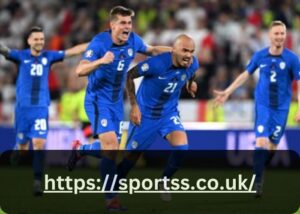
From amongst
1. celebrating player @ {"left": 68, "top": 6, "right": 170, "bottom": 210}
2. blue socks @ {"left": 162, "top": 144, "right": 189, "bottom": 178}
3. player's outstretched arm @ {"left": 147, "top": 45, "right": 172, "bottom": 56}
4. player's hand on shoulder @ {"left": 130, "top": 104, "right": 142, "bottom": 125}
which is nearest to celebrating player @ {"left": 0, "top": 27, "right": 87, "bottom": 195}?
player's outstretched arm @ {"left": 147, "top": 45, "right": 172, "bottom": 56}

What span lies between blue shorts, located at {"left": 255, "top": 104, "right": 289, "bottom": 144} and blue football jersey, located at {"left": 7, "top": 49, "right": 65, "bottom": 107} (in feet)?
10.2

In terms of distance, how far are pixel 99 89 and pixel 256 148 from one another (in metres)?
2.71

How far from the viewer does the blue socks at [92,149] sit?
38.3 ft

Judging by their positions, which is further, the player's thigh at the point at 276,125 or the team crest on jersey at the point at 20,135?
the team crest on jersey at the point at 20,135

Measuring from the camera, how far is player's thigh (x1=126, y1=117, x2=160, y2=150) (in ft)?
37.7

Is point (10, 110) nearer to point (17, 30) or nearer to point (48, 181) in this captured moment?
point (17, 30)

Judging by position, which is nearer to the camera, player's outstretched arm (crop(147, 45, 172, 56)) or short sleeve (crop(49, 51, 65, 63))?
player's outstretched arm (crop(147, 45, 172, 56))

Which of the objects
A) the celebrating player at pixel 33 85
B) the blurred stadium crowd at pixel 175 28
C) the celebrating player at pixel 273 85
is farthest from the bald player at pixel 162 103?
the blurred stadium crowd at pixel 175 28

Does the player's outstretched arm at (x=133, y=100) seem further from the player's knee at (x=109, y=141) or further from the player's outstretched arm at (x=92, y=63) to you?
the player's outstretched arm at (x=92, y=63)

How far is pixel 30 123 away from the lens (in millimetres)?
13844

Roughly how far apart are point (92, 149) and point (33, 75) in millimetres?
2582

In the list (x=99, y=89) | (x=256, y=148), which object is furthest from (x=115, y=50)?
(x=256, y=148)

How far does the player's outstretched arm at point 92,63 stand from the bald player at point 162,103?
930mm

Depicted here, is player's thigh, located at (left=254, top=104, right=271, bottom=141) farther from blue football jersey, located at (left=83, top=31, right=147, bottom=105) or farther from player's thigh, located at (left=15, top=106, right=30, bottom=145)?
player's thigh, located at (left=15, top=106, right=30, bottom=145)
